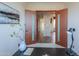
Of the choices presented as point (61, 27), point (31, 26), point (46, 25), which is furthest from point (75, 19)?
point (31, 26)

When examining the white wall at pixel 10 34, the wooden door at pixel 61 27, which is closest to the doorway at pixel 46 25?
the wooden door at pixel 61 27

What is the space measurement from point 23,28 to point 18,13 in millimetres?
271

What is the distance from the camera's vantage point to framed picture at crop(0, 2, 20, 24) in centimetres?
207

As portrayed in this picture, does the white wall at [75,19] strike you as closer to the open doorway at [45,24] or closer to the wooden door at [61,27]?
the wooden door at [61,27]

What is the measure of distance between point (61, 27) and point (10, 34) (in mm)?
901

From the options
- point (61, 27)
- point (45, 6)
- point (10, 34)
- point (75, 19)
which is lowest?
point (10, 34)

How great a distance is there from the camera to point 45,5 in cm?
213

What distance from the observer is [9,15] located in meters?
2.14

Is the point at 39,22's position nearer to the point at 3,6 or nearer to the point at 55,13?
the point at 55,13

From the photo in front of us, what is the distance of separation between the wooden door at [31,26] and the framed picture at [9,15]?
180mm

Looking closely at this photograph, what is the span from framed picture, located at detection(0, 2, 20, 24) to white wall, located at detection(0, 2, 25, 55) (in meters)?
0.06

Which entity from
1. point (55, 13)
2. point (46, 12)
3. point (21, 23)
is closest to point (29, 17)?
point (21, 23)

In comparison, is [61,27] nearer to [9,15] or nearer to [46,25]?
[46,25]

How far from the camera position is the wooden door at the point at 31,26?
2180mm
